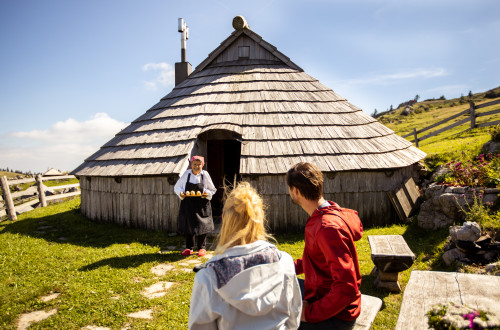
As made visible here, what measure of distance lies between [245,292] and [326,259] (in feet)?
2.01

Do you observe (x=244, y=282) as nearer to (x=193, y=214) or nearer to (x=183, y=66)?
(x=193, y=214)

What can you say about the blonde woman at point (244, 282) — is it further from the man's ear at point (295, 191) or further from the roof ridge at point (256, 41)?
the roof ridge at point (256, 41)

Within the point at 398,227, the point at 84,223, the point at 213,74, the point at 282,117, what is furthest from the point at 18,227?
the point at 398,227

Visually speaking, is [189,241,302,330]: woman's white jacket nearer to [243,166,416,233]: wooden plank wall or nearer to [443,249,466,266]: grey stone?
[443,249,466,266]: grey stone

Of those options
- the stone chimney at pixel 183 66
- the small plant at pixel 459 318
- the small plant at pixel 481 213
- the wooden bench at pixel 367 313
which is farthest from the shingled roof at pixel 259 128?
the small plant at pixel 459 318

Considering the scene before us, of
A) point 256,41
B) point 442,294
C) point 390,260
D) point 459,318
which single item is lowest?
point 390,260

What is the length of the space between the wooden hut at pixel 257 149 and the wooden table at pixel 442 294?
493 cm

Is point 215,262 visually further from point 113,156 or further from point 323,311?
point 113,156

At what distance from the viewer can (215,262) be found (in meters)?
1.88

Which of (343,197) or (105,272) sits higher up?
(343,197)

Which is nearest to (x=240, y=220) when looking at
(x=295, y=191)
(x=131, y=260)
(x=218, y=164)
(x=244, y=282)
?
(x=244, y=282)

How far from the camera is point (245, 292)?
1824mm

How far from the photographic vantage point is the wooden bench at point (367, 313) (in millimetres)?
2389

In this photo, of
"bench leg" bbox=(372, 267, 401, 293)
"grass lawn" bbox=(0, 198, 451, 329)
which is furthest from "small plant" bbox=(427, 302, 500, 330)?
"bench leg" bbox=(372, 267, 401, 293)
